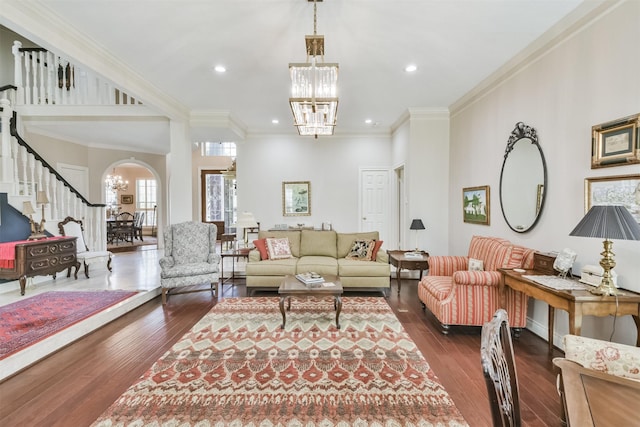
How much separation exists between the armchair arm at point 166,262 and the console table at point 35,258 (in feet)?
6.05

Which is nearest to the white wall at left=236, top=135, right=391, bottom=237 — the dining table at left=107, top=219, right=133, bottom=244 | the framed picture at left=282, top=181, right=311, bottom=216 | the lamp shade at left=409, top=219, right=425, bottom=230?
the framed picture at left=282, top=181, right=311, bottom=216

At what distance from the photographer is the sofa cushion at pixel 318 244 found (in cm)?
507

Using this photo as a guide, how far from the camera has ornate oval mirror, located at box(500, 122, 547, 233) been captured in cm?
311

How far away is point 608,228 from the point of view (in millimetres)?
1913

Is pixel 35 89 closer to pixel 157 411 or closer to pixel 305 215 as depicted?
pixel 305 215

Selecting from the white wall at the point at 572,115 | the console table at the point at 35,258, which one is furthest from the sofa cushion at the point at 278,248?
the console table at the point at 35,258

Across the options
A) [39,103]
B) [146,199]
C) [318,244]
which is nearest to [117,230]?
[146,199]

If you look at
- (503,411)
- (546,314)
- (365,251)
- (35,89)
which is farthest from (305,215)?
(503,411)

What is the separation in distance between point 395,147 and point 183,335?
551 cm

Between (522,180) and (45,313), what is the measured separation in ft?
Answer: 19.1

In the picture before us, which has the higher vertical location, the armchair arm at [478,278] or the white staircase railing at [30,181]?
the white staircase railing at [30,181]

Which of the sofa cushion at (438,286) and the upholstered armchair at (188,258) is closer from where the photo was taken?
the sofa cushion at (438,286)

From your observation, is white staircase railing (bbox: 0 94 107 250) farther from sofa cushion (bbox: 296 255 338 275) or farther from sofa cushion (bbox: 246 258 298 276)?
sofa cushion (bbox: 296 255 338 275)

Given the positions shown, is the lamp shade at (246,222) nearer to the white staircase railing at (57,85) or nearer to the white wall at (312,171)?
the white wall at (312,171)
